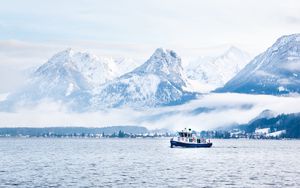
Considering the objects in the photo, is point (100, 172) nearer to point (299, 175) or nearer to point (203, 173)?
point (203, 173)

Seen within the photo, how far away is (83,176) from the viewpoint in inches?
7308

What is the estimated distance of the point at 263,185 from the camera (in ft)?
534

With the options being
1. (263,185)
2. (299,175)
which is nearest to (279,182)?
(263,185)

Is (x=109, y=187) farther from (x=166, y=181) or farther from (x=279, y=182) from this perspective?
(x=279, y=182)

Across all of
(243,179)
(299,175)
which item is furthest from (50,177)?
(299,175)

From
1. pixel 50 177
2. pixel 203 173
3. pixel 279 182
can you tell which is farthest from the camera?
pixel 203 173

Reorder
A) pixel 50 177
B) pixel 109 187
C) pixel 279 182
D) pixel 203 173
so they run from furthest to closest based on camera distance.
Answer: pixel 203 173, pixel 50 177, pixel 279 182, pixel 109 187

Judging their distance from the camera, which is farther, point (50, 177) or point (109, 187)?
point (50, 177)

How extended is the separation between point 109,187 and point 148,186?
9.50 m

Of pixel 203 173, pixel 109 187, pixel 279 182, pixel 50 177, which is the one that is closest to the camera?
pixel 109 187

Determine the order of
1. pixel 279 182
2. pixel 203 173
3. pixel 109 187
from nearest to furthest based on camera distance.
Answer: pixel 109 187, pixel 279 182, pixel 203 173

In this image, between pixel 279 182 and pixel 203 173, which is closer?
pixel 279 182

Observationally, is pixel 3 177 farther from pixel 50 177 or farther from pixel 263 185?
pixel 263 185

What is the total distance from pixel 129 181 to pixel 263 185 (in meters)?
33.2
